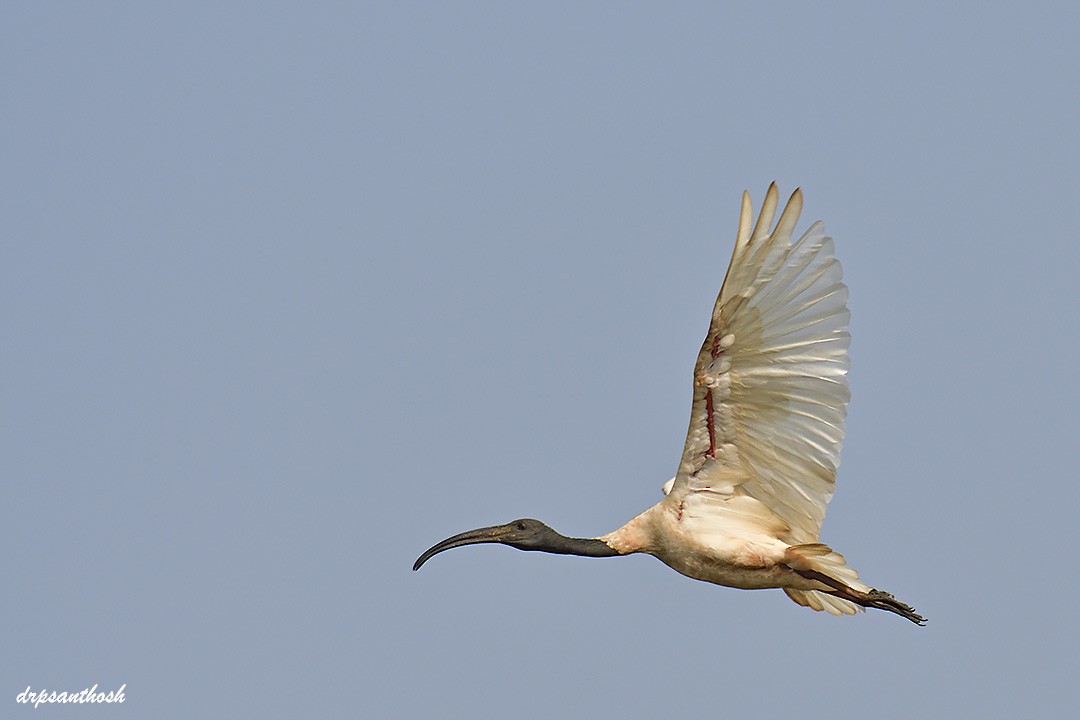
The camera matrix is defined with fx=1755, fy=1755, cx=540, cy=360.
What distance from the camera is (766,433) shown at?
1490 centimetres

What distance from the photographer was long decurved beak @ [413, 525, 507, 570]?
16141 mm

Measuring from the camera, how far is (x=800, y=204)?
1416 cm

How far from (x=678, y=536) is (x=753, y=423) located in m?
1.23

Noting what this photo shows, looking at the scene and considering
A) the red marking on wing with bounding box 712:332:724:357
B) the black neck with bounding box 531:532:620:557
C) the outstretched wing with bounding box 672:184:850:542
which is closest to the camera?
the outstretched wing with bounding box 672:184:850:542

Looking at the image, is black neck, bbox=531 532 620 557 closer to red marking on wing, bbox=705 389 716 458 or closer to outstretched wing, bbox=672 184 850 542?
outstretched wing, bbox=672 184 850 542

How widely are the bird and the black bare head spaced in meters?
0.34

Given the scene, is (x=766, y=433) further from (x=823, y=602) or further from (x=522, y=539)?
(x=522, y=539)

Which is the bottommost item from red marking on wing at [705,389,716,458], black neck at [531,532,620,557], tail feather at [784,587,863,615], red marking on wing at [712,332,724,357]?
tail feather at [784,587,863,615]

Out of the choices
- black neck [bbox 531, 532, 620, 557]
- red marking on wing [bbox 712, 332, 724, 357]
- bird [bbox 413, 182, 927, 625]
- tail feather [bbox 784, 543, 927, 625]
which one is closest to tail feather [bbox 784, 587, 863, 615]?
bird [bbox 413, 182, 927, 625]

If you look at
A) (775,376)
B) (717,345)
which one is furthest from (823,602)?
(717,345)

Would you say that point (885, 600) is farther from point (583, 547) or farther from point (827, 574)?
point (583, 547)

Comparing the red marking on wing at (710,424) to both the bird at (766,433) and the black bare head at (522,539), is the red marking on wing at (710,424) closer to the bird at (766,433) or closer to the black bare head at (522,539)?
the bird at (766,433)

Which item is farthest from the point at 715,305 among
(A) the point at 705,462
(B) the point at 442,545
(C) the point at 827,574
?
(B) the point at 442,545

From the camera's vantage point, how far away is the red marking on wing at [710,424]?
14680 millimetres
